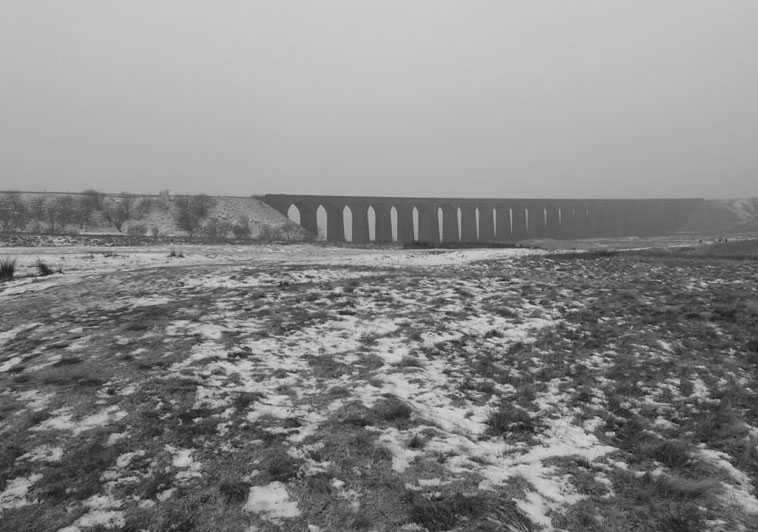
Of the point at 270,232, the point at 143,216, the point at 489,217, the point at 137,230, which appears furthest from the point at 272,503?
the point at 489,217

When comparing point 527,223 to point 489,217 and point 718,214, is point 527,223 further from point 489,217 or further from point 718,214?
point 718,214

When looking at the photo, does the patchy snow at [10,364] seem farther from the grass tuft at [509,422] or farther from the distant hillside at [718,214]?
the distant hillside at [718,214]

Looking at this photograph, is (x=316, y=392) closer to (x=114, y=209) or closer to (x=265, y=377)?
(x=265, y=377)

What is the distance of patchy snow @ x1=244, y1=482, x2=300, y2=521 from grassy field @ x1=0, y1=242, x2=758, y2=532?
0.05 feet

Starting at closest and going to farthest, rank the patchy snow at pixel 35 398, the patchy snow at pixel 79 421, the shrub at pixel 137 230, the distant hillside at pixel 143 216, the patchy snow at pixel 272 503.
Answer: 1. the patchy snow at pixel 272 503
2. the patchy snow at pixel 79 421
3. the patchy snow at pixel 35 398
4. the shrub at pixel 137 230
5. the distant hillside at pixel 143 216

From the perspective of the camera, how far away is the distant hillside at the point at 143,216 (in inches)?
2274

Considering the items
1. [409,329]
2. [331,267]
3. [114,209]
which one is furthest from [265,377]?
[114,209]

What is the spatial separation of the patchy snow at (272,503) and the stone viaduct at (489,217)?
225 feet

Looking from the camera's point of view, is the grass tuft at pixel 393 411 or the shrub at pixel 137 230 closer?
the grass tuft at pixel 393 411

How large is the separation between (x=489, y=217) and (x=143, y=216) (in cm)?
8563

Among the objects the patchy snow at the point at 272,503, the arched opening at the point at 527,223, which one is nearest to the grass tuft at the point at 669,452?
the patchy snow at the point at 272,503

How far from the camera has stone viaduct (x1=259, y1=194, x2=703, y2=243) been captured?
89312 millimetres

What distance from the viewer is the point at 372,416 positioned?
4.35m

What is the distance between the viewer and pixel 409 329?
24.8 feet
